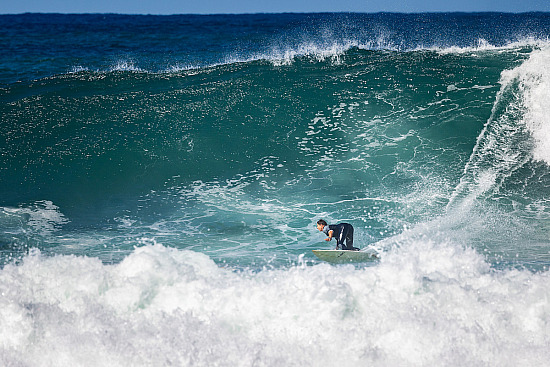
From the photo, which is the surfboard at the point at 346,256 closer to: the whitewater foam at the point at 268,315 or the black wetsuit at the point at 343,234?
the black wetsuit at the point at 343,234

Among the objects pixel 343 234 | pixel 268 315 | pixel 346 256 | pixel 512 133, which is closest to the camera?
pixel 268 315

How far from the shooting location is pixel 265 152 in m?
10.6

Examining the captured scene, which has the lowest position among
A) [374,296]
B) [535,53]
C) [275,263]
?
[275,263]

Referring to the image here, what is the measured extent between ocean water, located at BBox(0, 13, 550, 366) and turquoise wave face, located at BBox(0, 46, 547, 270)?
0.05 m

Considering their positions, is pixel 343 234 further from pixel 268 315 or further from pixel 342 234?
pixel 268 315

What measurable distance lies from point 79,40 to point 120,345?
89.0 ft

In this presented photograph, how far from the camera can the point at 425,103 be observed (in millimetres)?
12094

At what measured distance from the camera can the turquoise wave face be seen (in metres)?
7.62

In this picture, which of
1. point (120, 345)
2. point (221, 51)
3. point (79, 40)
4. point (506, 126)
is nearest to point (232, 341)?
point (120, 345)

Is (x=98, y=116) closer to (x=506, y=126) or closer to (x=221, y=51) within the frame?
(x=506, y=126)

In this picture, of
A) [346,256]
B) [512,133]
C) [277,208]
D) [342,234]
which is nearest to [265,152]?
[277,208]

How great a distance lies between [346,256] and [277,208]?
7.27 feet

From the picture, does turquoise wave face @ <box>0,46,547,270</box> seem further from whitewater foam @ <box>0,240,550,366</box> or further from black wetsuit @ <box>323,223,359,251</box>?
whitewater foam @ <box>0,240,550,366</box>

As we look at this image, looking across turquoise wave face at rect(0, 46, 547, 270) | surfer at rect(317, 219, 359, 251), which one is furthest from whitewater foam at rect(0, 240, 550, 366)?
turquoise wave face at rect(0, 46, 547, 270)
